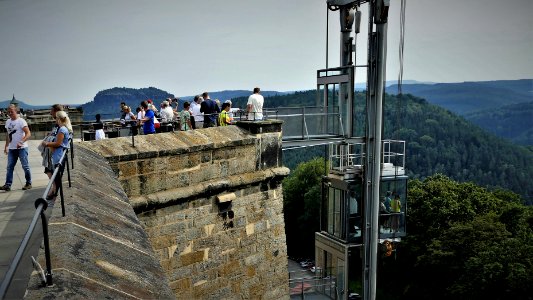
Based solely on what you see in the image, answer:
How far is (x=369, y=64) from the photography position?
1489 centimetres

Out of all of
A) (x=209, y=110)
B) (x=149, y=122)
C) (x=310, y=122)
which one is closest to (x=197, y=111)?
(x=209, y=110)

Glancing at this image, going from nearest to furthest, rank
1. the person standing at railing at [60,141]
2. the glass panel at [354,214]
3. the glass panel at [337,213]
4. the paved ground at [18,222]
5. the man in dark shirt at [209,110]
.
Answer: the paved ground at [18,222]
the person standing at railing at [60,141]
the man in dark shirt at [209,110]
the glass panel at [354,214]
the glass panel at [337,213]

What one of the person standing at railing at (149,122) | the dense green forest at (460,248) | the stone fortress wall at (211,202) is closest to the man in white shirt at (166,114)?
the person standing at railing at (149,122)

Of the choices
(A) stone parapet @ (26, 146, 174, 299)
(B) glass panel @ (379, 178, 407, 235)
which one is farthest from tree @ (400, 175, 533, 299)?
(A) stone parapet @ (26, 146, 174, 299)

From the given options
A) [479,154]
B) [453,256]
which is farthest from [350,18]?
[479,154]

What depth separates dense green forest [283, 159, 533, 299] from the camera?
99.5ft

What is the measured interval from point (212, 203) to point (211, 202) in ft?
0.11

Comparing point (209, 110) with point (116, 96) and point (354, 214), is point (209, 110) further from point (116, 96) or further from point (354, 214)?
point (116, 96)

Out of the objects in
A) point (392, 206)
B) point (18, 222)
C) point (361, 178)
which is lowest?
point (392, 206)

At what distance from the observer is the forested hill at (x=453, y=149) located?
12950 centimetres

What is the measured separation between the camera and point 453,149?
136000 millimetres

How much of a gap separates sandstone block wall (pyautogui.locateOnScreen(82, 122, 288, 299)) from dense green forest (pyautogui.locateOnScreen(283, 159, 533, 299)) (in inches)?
886

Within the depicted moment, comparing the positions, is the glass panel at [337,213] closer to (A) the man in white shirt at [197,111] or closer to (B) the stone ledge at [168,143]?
(A) the man in white shirt at [197,111]

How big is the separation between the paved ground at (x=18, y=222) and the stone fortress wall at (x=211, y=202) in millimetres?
1127
